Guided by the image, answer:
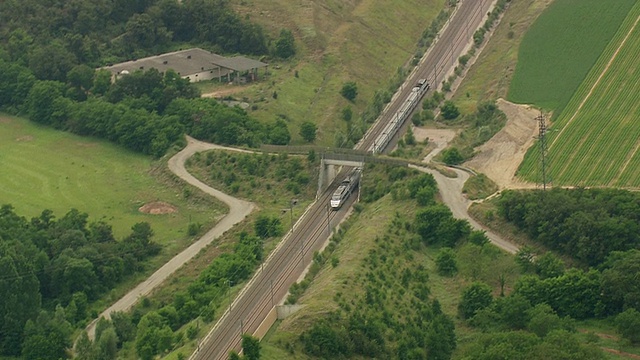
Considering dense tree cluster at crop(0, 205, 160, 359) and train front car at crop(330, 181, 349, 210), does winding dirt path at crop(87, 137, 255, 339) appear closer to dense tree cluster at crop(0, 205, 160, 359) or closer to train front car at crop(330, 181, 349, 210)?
dense tree cluster at crop(0, 205, 160, 359)

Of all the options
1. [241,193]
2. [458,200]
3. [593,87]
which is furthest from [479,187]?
[593,87]

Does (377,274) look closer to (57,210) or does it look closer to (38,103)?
(57,210)

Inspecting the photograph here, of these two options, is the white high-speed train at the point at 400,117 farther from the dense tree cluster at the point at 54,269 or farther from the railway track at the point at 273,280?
the dense tree cluster at the point at 54,269

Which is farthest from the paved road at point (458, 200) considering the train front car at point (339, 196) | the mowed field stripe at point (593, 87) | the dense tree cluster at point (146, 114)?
the dense tree cluster at point (146, 114)

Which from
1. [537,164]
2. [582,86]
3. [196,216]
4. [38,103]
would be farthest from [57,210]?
[582,86]

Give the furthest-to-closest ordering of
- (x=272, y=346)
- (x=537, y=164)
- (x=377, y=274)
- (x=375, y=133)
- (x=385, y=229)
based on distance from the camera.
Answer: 1. (x=375, y=133)
2. (x=537, y=164)
3. (x=385, y=229)
4. (x=377, y=274)
5. (x=272, y=346)
